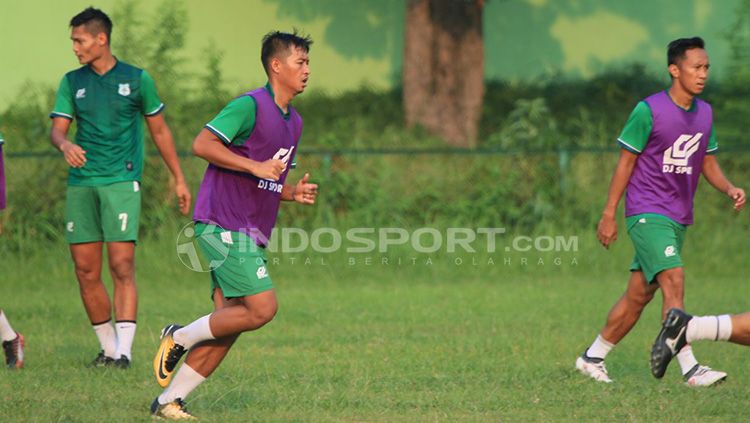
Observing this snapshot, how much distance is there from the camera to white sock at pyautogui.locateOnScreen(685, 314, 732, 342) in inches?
276

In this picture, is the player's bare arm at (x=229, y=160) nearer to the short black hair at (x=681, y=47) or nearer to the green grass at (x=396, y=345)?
the green grass at (x=396, y=345)

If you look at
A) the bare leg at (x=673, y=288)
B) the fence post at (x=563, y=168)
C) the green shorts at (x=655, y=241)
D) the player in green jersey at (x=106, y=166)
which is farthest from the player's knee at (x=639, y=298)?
the fence post at (x=563, y=168)

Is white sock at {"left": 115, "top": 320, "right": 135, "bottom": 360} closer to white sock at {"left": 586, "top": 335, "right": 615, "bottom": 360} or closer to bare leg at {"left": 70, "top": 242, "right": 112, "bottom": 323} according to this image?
bare leg at {"left": 70, "top": 242, "right": 112, "bottom": 323}

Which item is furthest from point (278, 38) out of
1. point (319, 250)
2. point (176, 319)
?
point (319, 250)

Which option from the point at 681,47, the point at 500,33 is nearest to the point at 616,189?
the point at 681,47

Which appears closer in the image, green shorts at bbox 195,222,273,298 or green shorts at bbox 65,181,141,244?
green shorts at bbox 195,222,273,298

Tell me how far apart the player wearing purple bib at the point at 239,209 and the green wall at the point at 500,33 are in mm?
11983

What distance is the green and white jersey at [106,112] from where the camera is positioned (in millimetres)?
9070

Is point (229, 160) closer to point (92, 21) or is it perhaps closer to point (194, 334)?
point (194, 334)

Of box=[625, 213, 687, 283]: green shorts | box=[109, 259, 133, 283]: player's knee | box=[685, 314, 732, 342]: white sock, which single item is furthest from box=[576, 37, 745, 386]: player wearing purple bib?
box=[109, 259, 133, 283]: player's knee

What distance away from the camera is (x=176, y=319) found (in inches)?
460

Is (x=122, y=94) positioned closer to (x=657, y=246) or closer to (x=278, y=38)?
(x=278, y=38)

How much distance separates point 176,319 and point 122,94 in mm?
3179

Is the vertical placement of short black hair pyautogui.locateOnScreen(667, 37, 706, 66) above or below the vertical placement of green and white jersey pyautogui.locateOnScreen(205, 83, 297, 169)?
above
